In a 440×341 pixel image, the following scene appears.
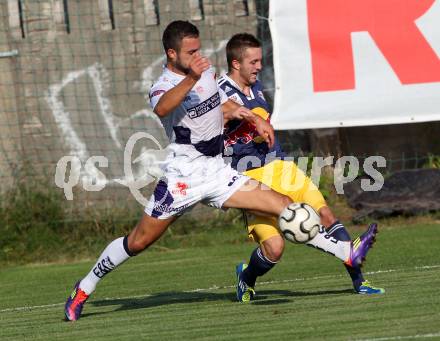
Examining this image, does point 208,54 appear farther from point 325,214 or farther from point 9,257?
point 325,214

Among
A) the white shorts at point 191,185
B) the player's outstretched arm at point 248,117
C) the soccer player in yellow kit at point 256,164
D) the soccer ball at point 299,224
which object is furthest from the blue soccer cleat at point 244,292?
the player's outstretched arm at point 248,117

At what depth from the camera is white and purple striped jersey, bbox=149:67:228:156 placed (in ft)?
24.9

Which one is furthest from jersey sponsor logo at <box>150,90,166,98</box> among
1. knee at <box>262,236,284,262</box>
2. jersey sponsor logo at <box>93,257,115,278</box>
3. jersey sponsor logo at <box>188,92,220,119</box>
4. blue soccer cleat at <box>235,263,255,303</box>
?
blue soccer cleat at <box>235,263,255,303</box>

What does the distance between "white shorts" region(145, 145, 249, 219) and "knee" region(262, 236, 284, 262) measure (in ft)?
1.90

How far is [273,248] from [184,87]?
1514mm

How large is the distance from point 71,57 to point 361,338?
8.28 metres

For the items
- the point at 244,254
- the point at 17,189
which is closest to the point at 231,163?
the point at 244,254

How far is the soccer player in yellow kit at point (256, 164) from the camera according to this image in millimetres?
8016

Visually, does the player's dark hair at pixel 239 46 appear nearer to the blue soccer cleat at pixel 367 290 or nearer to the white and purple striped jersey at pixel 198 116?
the white and purple striped jersey at pixel 198 116

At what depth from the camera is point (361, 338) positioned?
593 centimetres

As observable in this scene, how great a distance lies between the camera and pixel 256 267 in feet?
26.6

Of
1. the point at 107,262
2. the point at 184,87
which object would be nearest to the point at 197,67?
the point at 184,87

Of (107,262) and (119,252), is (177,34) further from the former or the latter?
(107,262)

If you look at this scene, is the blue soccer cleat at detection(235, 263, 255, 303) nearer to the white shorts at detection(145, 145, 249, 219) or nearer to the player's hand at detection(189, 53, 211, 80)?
the white shorts at detection(145, 145, 249, 219)
